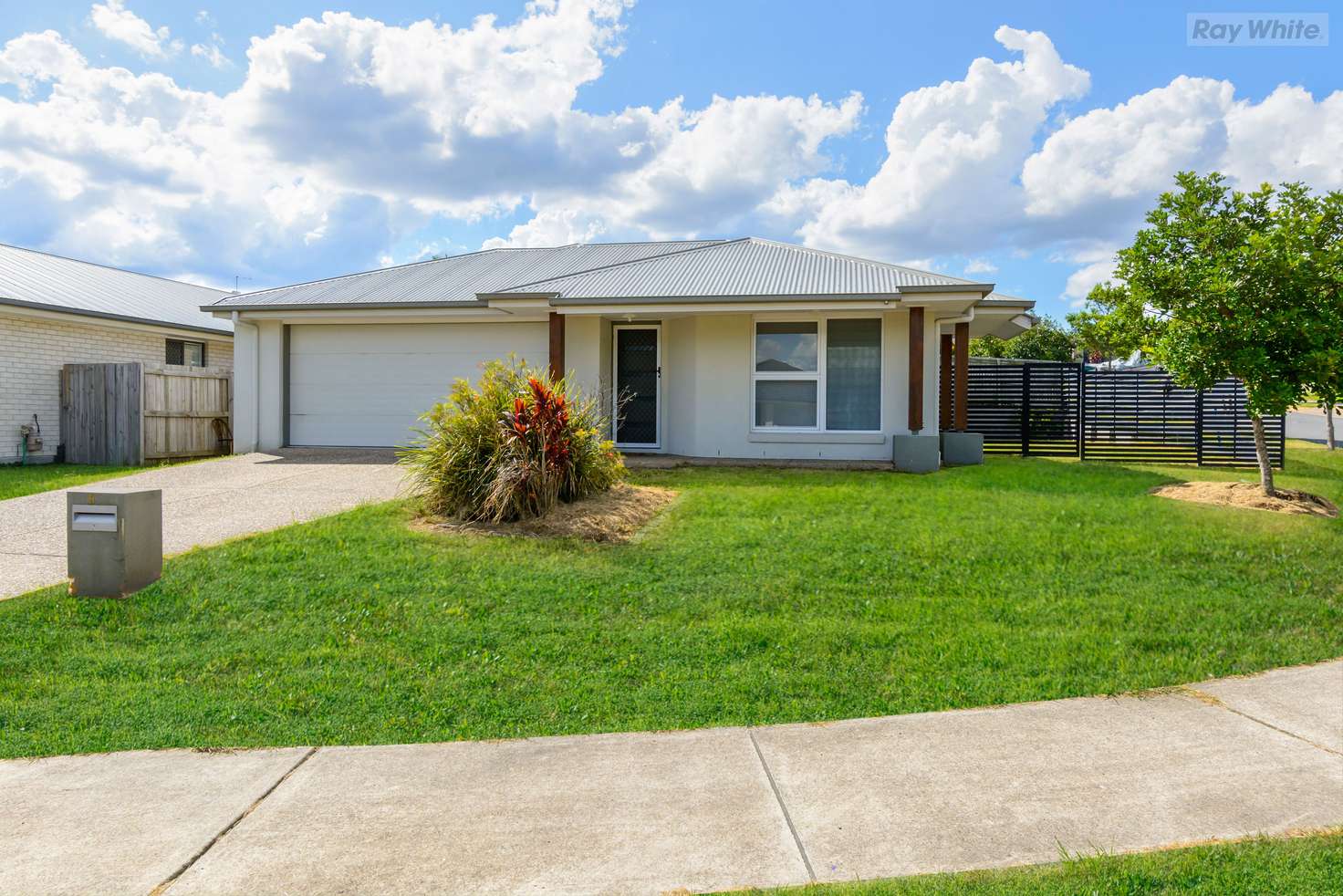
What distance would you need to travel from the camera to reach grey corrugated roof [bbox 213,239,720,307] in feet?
48.3

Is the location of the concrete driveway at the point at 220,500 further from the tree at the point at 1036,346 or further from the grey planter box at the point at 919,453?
the tree at the point at 1036,346

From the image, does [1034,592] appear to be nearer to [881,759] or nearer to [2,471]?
[881,759]

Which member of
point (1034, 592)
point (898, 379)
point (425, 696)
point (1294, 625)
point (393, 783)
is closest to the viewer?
point (393, 783)

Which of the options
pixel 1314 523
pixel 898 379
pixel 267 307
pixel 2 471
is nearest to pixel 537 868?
pixel 1314 523

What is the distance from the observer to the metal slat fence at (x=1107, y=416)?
1498cm

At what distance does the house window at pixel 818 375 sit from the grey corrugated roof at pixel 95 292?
1260 cm

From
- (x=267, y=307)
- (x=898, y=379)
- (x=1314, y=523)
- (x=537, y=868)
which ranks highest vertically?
(x=267, y=307)

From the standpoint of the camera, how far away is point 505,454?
848cm

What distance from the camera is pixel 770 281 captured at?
43.0 ft

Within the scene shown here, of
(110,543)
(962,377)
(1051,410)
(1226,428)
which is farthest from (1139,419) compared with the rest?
(110,543)

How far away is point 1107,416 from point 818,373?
253 inches

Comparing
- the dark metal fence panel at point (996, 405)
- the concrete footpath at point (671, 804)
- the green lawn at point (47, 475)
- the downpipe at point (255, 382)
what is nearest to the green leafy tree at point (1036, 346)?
the dark metal fence panel at point (996, 405)

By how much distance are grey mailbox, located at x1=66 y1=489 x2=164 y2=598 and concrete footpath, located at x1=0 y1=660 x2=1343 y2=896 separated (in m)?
2.38

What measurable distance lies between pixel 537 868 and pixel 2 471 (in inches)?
595
